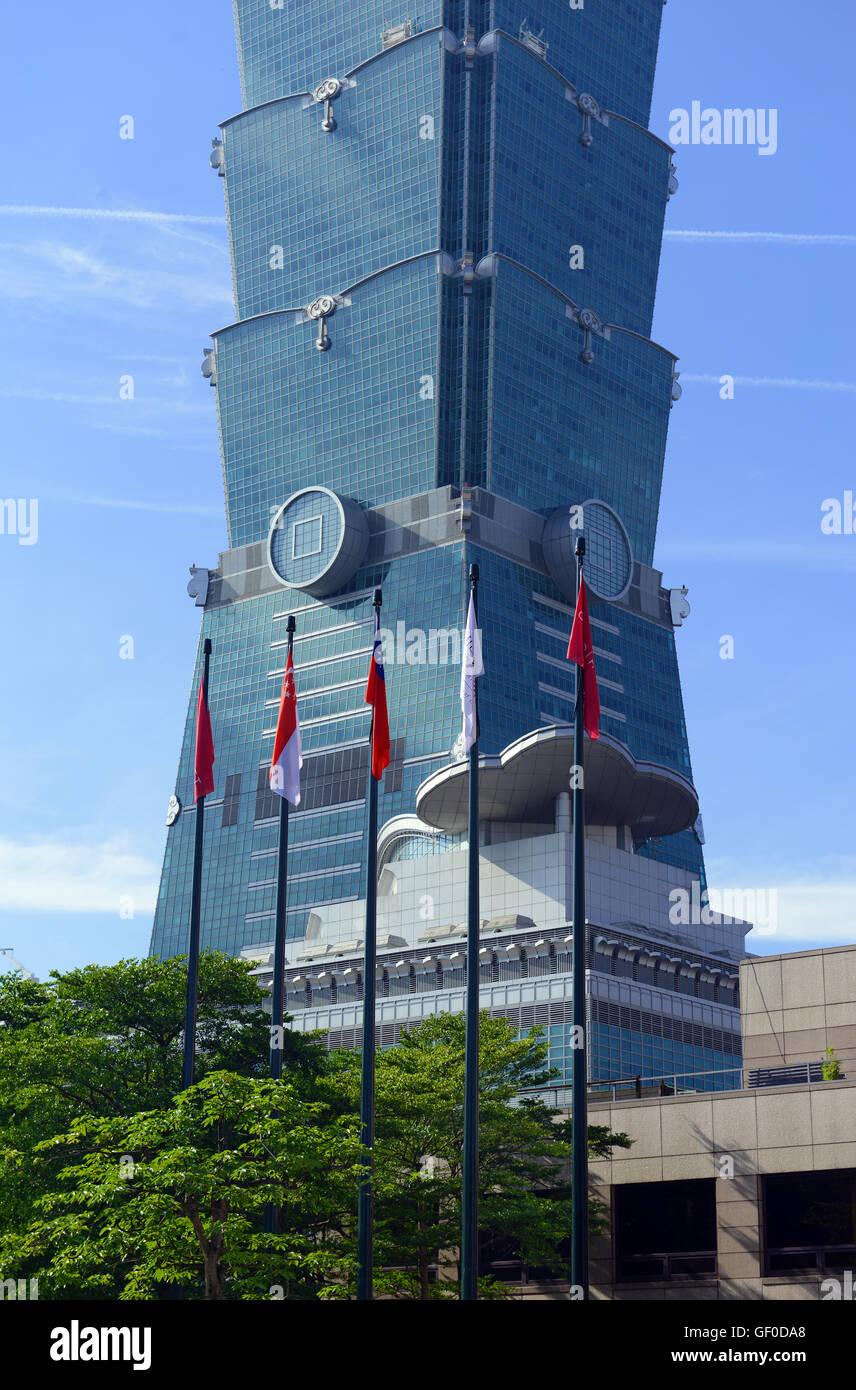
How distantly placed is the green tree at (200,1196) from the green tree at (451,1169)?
605cm

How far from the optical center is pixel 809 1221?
5128 centimetres

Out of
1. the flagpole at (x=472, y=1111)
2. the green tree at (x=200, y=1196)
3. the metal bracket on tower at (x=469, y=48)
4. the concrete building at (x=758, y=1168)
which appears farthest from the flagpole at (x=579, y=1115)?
the metal bracket on tower at (x=469, y=48)

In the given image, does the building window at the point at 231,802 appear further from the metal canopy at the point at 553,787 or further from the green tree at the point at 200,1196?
the green tree at the point at 200,1196

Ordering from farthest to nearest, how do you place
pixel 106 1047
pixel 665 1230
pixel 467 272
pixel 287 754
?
pixel 467 272 < pixel 106 1047 < pixel 665 1230 < pixel 287 754

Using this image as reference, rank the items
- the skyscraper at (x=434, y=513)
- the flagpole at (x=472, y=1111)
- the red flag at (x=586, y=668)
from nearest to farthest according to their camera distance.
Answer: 1. the flagpole at (x=472, y=1111)
2. the red flag at (x=586, y=668)
3. the skyscraper at (x=434, y=513)

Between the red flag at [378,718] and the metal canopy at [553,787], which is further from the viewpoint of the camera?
the metal canopy at [553,787]

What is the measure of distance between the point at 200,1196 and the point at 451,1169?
556 inches

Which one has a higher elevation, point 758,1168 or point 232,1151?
point 232,1151

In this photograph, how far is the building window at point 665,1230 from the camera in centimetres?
5381

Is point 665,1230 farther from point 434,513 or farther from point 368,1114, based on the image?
point 434,513

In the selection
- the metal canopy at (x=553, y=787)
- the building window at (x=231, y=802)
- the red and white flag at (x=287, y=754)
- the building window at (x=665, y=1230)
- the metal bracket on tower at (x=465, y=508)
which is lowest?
the building window at (x=665, y=1230)

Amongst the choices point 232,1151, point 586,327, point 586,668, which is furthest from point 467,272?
point 232,1151

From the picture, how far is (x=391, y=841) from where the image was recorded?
15575 centimetres

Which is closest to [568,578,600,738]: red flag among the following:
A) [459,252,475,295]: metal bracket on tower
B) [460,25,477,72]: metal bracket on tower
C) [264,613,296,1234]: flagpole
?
[264,613,296,1234]: flagpole
